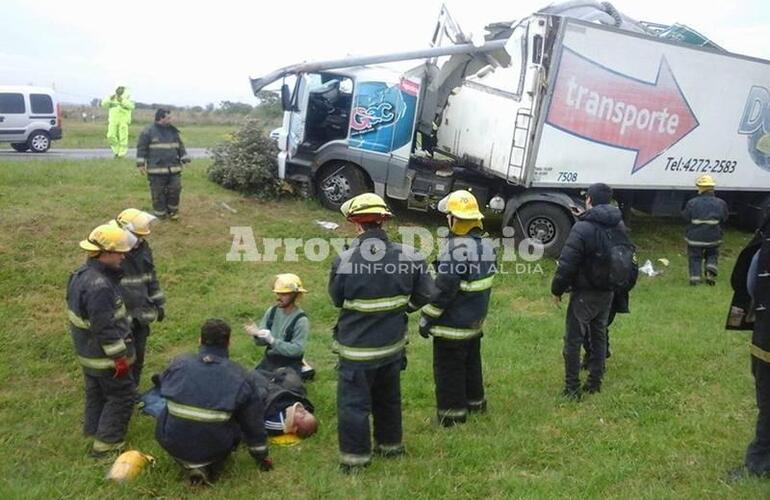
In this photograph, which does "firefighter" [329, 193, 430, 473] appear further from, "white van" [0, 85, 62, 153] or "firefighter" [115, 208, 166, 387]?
"white van" [0, 85, 62, 153]

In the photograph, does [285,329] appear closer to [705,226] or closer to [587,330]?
[587,330]

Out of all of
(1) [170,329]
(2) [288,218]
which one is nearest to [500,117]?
(2) [288,218]

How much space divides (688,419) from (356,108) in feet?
23.3

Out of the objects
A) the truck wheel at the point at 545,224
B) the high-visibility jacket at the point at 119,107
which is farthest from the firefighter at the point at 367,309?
the high-visibility jacket at the point at 119,107

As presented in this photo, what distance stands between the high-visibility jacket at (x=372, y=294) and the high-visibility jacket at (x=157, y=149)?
577 cm

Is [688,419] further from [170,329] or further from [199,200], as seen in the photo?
[199,200]

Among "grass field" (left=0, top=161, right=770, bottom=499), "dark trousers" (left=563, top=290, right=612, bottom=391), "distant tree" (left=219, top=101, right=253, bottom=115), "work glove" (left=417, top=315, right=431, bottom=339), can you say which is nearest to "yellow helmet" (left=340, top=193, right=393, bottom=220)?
"work glove" (left=417, top=315, right=431, bottom=339)

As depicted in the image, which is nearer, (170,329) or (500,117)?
(170,329)

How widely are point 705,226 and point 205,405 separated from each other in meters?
7.46

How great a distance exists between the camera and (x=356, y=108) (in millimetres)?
10344

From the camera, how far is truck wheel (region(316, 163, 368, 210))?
10562 mm

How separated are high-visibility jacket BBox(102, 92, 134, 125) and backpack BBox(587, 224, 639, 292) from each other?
12.3 m

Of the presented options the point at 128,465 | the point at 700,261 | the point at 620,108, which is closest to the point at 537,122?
the point at 620,108

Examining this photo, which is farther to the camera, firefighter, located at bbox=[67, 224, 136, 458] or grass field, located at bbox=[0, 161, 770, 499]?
firefighter, located at bbox=[67, 224, 136, 458]
